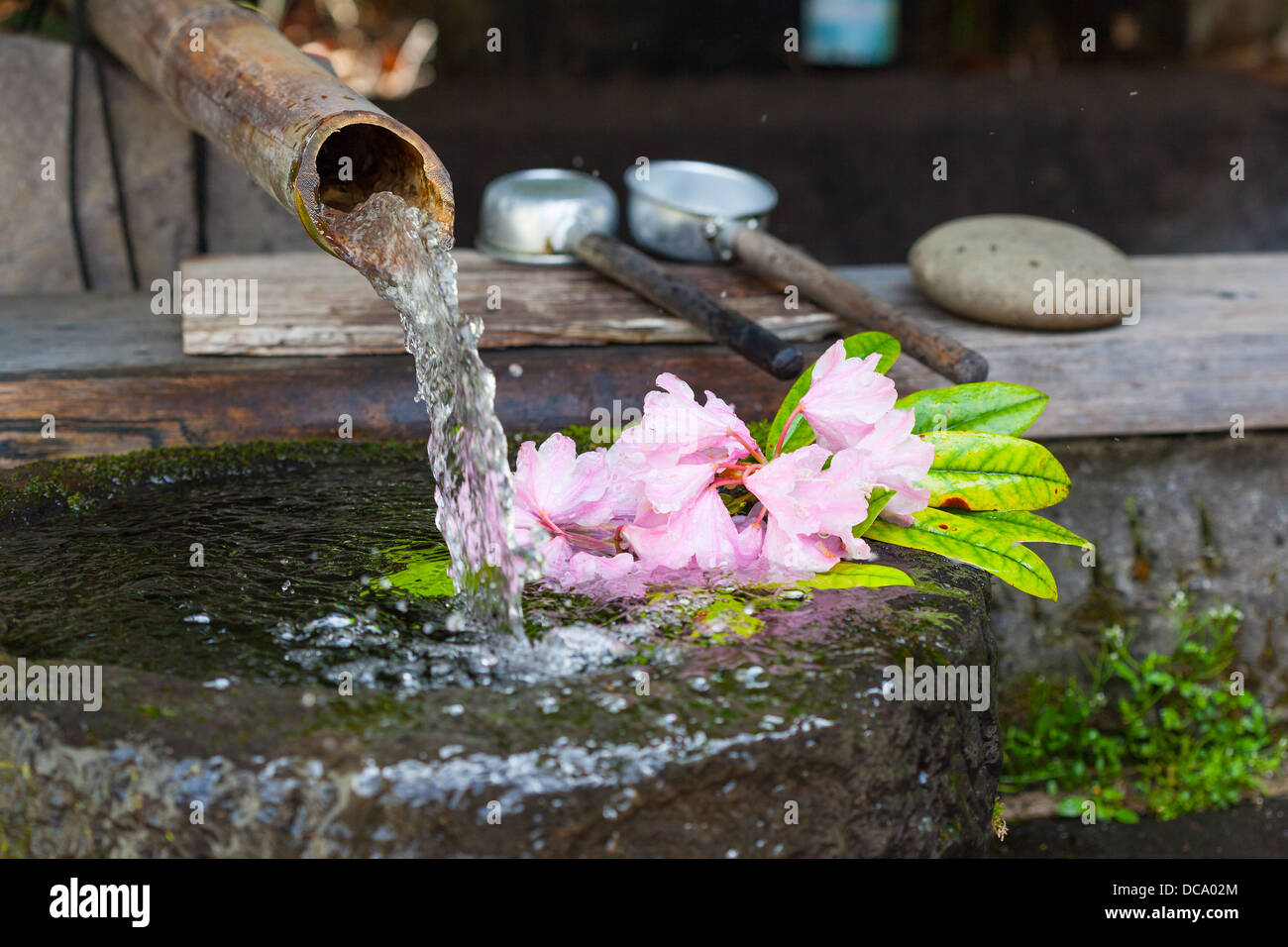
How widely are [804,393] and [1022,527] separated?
1.16 feet

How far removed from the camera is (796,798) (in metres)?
1.23

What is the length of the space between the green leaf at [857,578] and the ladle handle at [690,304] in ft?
2.13

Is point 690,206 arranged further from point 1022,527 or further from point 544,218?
point 1022,527

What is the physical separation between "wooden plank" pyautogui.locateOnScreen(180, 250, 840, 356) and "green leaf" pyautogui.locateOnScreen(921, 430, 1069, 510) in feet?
3.10

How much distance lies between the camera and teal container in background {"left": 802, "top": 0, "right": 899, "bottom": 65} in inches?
300

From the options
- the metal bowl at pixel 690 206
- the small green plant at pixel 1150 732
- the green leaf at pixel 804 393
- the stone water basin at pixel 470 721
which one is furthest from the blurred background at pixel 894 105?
the stone water basin at pixel 470 721

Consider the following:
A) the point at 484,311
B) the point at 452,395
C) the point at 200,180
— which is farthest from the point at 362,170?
the point at 200,180

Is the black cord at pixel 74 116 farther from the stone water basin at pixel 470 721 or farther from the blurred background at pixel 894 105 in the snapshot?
the blurred background at pixel 894 105

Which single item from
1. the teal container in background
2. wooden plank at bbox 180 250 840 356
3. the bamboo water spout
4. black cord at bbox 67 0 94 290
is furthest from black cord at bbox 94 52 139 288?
the teal container in background

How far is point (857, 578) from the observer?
1.53 m

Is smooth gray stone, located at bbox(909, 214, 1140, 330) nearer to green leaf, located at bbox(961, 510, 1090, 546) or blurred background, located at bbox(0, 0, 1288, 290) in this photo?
green leaf, located at bbox(961, 510, 1090, 546)

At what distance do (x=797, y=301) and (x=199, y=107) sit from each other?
131 cm

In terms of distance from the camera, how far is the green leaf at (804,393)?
171 cm
